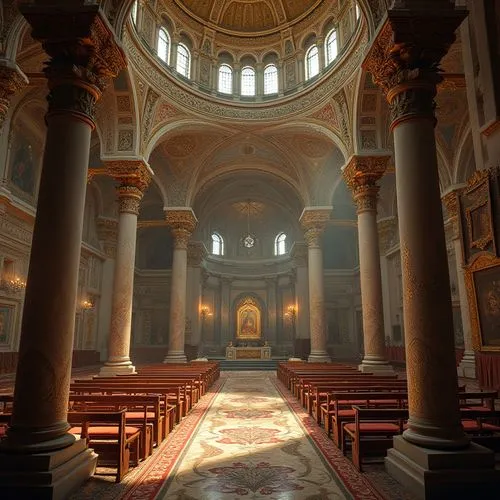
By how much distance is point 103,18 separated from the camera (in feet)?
19.6

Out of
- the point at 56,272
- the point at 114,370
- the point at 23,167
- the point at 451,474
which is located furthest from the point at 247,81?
the point at 451,474

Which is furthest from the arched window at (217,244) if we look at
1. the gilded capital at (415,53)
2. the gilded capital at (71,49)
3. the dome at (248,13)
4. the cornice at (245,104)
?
the gilded capital at (415,53)

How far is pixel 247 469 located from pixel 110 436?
1843mm

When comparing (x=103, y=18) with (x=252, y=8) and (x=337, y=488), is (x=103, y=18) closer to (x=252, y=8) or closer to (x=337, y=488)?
(x=337, y=488)

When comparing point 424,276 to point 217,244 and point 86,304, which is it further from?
point 217,244

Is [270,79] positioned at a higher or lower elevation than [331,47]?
higher

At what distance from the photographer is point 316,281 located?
20.0 metres

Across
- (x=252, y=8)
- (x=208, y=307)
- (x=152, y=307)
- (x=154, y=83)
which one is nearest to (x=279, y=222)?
(x=208, y=307)

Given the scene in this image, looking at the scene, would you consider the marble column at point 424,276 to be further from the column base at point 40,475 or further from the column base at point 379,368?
the column base at point 379,368

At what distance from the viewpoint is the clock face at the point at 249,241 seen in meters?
34.5

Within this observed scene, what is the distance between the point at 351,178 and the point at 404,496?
11374 millimetres

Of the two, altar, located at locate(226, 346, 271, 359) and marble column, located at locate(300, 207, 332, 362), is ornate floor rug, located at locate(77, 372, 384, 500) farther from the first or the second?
altar, located at locate(226, 346, 271, 359)

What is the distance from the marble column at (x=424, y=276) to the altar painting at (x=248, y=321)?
2797 centimetres

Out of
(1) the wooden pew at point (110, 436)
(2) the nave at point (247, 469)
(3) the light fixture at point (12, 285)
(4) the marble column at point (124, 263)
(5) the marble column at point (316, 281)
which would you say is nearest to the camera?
(2) the nave at point (247, 469)
